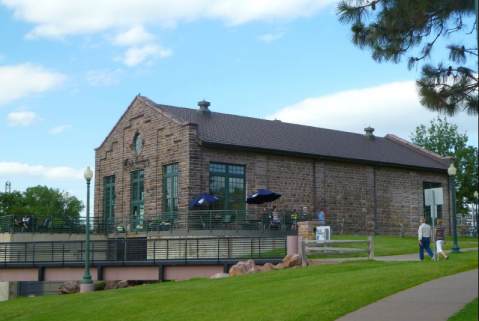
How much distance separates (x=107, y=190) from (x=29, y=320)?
2433 centimetres

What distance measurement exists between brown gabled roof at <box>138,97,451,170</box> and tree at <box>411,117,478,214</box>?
1973 centimetres

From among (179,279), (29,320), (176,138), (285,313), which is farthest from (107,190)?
(285,313)

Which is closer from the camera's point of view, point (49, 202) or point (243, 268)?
point (243, 268)

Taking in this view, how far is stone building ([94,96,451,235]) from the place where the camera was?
115 feet

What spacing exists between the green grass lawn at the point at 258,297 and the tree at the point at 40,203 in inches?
2528

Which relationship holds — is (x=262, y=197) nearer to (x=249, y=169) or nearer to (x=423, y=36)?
(x=249, y=169)

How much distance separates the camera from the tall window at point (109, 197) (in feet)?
134

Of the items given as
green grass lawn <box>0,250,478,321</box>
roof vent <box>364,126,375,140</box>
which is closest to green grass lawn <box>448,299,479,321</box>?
green grass lawn <box>0,250,478,321</box>

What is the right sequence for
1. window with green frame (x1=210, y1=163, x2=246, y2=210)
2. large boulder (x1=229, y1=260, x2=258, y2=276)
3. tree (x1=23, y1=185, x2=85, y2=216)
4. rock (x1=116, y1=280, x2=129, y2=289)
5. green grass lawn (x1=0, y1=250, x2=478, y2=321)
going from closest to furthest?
green grass lawn (x1=0, y1=250, x2=478, y2=321) → large boulder (x1=229, y1=260, x2=258, y2=276) → rock (x1=116, y1=280, x2=129, y2=289) → window with green frame (x1=210, y1=163, x2=246, y2=210) → tree (x1=23, y1=185, x2=85, y2=216)

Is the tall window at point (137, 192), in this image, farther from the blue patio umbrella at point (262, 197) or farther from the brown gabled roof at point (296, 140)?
the blue patio umbrella at point (262, 197)

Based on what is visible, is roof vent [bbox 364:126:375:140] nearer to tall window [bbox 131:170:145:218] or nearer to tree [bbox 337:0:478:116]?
tall window [bbox 131:170:145:218]

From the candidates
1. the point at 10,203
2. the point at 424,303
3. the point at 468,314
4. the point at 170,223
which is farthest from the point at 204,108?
the point at 10,203

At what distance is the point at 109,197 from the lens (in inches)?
Answer: 1630

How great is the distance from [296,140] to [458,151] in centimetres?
3193
